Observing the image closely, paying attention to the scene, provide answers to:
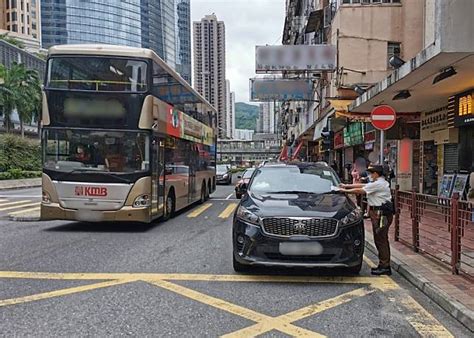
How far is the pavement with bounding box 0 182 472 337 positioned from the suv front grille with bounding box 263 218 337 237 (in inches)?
26.9

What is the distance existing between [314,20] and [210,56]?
79.4 metres

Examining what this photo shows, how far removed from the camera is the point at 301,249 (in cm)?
625

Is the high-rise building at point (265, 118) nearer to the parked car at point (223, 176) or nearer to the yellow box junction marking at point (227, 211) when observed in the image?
the parked car at point (223, 176)

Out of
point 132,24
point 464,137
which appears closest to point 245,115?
point 132,24

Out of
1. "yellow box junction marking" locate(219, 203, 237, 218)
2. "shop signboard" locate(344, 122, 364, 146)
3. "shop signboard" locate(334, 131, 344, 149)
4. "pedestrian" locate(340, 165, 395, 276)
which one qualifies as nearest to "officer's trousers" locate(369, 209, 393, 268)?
"pedestrian" locate(340, 165, 395, 276)

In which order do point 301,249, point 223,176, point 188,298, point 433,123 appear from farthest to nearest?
point 223,176 → point 433,123 → point 301,249 → point 188,298

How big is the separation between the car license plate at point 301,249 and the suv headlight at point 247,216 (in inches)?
18.6

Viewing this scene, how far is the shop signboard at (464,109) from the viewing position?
37.7ft

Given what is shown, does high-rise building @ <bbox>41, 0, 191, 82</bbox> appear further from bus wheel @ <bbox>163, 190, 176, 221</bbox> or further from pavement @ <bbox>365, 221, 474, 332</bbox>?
pavement @ <bbox>365, 221, 474, 332</bbox>

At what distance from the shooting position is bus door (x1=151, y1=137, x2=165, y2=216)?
11.0 meters

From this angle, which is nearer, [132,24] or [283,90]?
[283,90]

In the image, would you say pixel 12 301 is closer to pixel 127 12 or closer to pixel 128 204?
pixel 128 204

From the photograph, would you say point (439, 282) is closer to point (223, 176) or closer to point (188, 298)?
point (188, 298)

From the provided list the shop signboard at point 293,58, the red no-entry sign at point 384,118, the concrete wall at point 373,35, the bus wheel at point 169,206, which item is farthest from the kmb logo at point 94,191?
the shop signboard at point 293,58
